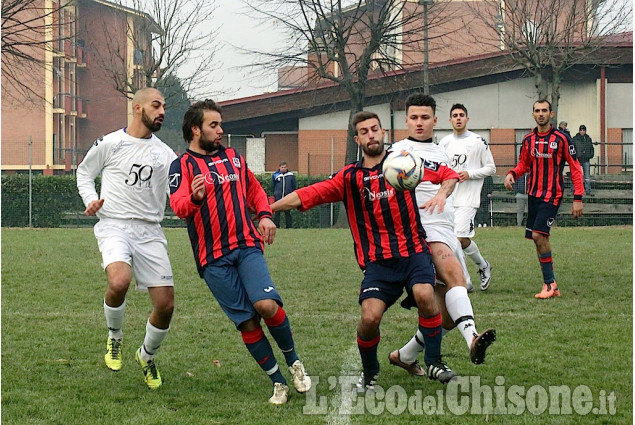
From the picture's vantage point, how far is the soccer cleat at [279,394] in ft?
19.4

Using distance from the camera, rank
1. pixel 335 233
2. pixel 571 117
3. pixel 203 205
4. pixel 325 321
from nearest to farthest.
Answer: pixel 203 205
pixel 325 321
pixel 335 233
pixel 571 117

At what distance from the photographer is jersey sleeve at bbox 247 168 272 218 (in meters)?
6.34

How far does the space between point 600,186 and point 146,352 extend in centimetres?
2189

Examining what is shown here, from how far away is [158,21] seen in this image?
36312 mm

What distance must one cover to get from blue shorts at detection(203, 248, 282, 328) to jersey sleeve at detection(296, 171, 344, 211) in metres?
0.52

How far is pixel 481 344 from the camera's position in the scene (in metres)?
5.95

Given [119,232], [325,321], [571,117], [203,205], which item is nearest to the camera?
[203,205]

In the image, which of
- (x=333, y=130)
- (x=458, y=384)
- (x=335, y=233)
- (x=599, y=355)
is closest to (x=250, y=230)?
(x=458, y=384)

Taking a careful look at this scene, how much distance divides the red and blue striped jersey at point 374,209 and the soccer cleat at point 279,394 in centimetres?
103

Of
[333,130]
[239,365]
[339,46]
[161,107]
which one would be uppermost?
[339,46]

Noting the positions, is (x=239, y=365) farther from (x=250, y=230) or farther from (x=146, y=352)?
(x=250, y=230)

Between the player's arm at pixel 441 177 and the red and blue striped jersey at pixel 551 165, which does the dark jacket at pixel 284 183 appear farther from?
the player's arm at pixel 441 177

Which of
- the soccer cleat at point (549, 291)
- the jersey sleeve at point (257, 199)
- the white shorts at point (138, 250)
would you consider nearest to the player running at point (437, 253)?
the jersey sleeve at point (257, 199)

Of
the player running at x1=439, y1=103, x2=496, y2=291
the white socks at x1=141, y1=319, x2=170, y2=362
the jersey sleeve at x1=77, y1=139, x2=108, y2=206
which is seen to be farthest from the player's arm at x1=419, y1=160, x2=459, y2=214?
the player running at x1=439, y1=103, x2=496, y2=291
